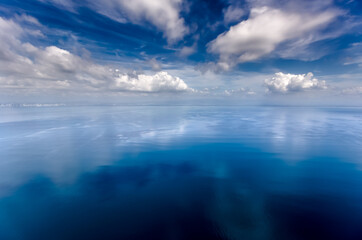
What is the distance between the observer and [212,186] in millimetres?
14156

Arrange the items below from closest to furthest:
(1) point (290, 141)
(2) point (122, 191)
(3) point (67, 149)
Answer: (2) point (122, 191)
(3) point (67, 149)
(1) point (290, 141)

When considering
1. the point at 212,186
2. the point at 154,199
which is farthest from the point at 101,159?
the point at 212,186

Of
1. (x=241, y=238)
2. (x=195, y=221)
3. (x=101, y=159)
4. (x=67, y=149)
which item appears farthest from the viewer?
(x=67, y=149)

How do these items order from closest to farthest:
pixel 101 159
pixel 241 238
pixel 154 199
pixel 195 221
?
A: 1. pixel 241 238
2. pixel 195 221
3. pixel 154 199
4. pixel 101 159

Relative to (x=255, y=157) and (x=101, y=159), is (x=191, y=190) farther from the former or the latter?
(x=101, y=159)

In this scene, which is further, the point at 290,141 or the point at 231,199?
the point at 290,141

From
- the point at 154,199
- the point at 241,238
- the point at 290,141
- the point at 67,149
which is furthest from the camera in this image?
the point at 290,141

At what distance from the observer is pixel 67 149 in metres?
24.8

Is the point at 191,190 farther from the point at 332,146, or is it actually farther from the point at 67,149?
the point at 332,146

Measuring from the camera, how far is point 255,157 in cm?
2112

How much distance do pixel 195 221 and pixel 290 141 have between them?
27.5 meters

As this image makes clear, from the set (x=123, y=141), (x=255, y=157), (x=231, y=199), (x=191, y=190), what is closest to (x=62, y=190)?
(x=191, y=190)

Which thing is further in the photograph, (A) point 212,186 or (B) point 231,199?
(A) point 212,186

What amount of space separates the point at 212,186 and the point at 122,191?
25.9ft
